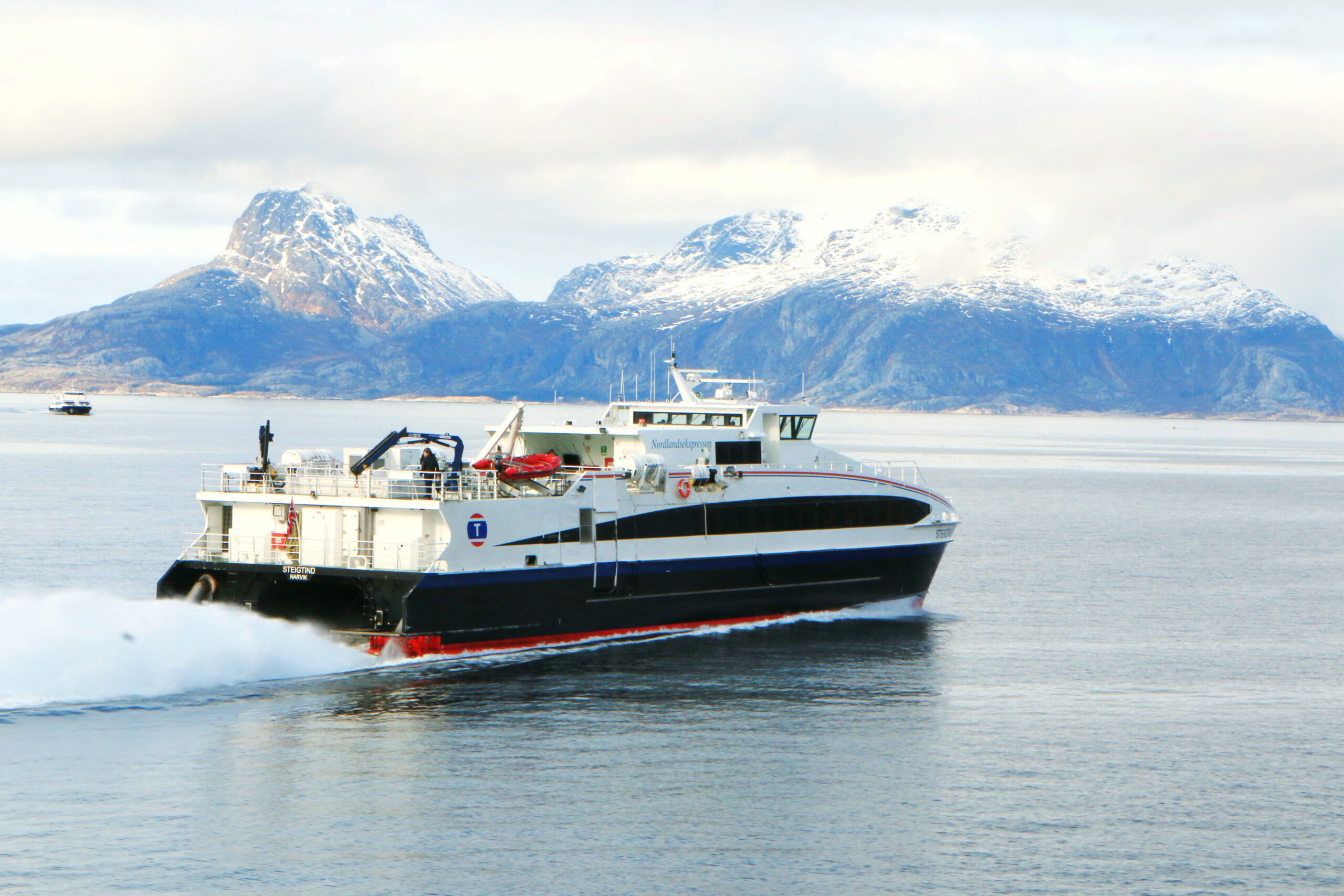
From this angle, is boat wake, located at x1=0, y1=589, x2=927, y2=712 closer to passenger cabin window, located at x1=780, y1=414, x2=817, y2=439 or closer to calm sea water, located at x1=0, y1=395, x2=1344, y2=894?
calm sea water, located at x1=0, y1=395, x2=1344, y2=894

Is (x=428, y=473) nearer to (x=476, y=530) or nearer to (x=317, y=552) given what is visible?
(x=476, y=530)

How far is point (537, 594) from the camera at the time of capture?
36.8 meters

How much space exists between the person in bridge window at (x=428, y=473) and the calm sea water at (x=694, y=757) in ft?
13.9

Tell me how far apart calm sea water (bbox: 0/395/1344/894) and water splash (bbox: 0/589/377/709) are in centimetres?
7

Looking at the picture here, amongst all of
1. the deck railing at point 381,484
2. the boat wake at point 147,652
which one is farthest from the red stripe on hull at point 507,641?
the deck railing at point 381,484

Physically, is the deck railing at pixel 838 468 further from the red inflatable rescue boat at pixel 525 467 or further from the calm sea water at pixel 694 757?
the red inflatable rescue boat at pixel 525 467

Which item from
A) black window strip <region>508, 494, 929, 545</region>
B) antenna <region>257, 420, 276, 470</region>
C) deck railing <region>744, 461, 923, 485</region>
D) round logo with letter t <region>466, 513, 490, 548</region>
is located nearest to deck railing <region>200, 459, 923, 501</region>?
antenna <region>257, 420, 276, 470</region>

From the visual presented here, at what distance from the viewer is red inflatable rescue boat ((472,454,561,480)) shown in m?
37.1

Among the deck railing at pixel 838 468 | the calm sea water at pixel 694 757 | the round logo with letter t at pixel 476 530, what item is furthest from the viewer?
the deck railing at pixel 838 468

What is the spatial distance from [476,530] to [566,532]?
9.08 feet

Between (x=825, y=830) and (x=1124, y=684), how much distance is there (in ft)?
45.8

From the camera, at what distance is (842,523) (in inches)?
1671

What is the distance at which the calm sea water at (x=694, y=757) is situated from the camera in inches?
899

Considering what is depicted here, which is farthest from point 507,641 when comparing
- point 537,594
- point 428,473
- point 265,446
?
point 265,446
